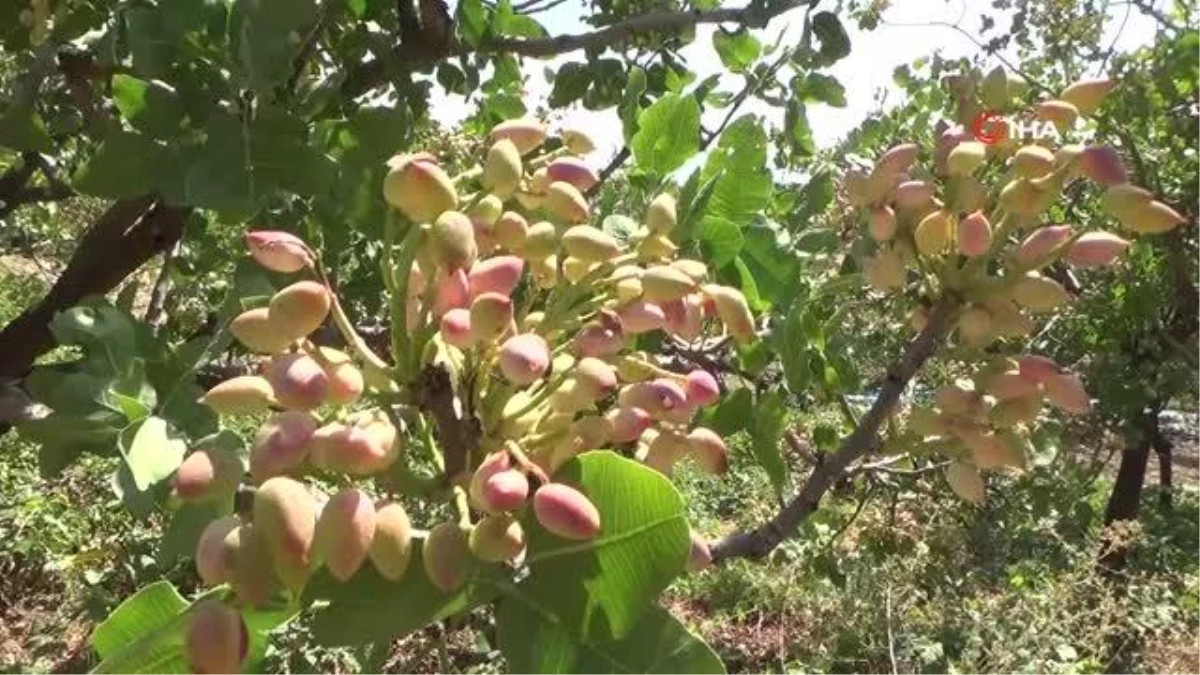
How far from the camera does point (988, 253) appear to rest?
70 cm

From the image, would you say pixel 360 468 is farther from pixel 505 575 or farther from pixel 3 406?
pixel 3 406

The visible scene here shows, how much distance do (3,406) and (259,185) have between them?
0.99ft

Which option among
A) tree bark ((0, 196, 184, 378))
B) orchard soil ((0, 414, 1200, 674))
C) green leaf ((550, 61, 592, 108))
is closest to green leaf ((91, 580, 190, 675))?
tree bark ((0, 196, 184, 378))

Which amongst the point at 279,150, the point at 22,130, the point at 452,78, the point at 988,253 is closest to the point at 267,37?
the point at 279,150

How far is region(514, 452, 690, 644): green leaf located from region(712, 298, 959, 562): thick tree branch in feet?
0.87

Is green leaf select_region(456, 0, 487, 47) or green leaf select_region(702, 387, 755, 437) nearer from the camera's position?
green leaf select_region(702, 387, 755, 437)

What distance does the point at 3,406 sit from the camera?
0.89 meters

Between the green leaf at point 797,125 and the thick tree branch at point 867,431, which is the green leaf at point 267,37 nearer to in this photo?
the thick tree branch at point 867,431

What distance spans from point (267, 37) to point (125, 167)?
128 mm

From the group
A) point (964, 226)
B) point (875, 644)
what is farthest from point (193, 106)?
point (875, 644)

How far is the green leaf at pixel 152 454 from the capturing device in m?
0.60

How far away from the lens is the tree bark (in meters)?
1.23

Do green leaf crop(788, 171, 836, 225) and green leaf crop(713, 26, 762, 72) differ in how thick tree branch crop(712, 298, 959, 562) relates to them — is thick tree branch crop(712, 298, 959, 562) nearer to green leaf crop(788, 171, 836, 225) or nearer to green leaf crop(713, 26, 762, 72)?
green leaf crop(788, 171, 836, 225)

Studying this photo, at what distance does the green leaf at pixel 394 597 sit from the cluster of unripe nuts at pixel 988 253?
1.04 feet
